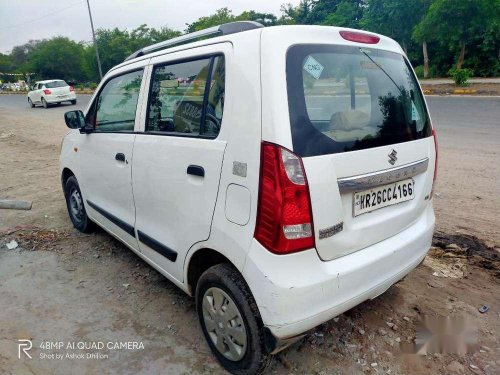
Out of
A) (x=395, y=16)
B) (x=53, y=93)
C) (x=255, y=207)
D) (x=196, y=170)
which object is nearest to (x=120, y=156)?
(x=196, y=170)

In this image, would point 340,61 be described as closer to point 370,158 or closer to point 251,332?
point 370,158

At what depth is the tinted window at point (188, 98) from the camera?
7.11ft

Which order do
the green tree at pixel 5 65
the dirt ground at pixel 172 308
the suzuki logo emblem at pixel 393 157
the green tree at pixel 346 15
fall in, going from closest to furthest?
the suzuki logo emblem at pixel 393 157 < the dirt ground at pixel 172 308 < the green tree at pixel 346 15 < the green tree at pixel 5 65

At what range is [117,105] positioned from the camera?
10.8 feet

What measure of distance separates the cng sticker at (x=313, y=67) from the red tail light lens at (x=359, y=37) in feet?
1.01

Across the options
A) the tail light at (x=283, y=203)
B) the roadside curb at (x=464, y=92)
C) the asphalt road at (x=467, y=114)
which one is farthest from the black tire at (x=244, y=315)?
A: the roadside curb at (x=464, y=92)

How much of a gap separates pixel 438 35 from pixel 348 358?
2501cm

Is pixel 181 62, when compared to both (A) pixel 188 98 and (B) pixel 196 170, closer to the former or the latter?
(A) pixel 188 98

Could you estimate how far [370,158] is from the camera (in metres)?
2.04

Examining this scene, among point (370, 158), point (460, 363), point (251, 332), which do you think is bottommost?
point (460, 363)

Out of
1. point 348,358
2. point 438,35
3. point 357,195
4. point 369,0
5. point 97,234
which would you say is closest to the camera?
point 357,195

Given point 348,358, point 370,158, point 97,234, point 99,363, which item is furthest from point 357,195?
point 97,234

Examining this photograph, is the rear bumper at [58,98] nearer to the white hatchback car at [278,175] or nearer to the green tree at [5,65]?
the white hatchback car at [278,175]

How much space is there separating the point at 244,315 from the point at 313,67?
1325 millimetres
